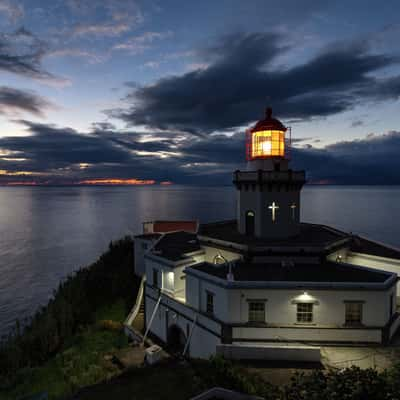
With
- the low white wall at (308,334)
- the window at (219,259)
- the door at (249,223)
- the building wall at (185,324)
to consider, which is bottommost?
the building wall at (185,324)

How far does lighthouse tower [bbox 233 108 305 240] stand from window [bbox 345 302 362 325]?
8180mm

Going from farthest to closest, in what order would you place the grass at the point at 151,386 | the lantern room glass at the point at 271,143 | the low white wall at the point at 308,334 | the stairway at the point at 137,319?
1. the stairway at the point at 137,319
2. the lantern room glass at the point at 271,143
3. the low white wall at the point at 308,334
4. the grass at the point at 151,386

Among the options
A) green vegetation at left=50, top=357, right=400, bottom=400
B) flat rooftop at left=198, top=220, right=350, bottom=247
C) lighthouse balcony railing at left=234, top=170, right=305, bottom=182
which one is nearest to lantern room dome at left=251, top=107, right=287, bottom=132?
lighthouse balcony railing at left=234, top=170, right=305, bottom=182

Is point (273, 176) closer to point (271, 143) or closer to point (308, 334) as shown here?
point (271, 143)

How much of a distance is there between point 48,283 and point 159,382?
44.1m

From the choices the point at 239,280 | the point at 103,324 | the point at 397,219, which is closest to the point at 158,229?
the point at 103,324

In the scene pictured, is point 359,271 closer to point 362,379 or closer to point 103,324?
point 362,379

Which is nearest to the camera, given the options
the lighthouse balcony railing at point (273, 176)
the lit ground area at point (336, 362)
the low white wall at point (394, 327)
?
the lit ground area at point (336, 362)

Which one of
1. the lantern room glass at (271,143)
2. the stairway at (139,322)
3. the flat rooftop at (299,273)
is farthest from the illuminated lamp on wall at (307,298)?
A: the stairway at (139,322)

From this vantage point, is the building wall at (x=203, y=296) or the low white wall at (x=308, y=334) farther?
the building wall at (x=203, y=296)

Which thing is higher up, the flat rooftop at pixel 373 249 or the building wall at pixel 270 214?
the building wall at pixel 270 214

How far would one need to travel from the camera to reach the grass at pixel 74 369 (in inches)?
742

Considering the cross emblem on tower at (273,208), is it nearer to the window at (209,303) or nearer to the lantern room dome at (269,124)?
the lantern room dome at (269,124)

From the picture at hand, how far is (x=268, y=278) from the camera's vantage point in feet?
59.1
